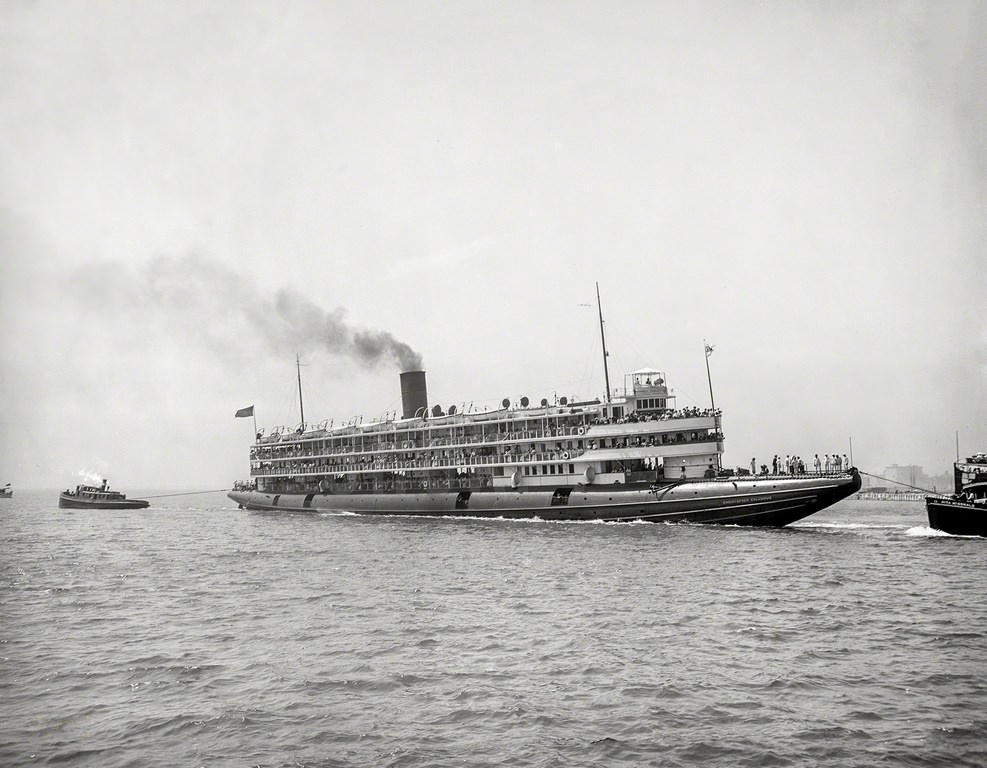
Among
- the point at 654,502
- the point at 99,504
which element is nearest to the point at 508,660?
the point at 654,502

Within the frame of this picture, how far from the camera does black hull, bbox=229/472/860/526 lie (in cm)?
5088

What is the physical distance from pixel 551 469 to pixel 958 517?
28.9 m

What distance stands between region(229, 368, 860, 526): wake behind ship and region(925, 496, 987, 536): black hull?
5.15 metres

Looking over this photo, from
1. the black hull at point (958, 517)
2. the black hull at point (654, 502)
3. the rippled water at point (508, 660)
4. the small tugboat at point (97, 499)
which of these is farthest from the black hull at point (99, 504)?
the black hull at point (958, 517)

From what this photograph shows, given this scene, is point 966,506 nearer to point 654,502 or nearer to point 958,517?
point 958,517

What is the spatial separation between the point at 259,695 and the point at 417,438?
5805 centimetres

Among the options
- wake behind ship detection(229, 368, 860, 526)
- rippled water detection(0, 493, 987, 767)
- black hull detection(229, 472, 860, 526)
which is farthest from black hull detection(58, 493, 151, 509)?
rippled water detection(0, 493, 987, 767)

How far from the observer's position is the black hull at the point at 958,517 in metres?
48.1

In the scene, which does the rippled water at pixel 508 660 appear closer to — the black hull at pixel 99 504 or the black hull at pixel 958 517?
the black hull at pixel 958 517

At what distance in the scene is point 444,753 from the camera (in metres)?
15.6

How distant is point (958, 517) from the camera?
48.9 metres

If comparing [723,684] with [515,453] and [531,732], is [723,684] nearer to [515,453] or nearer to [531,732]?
[531,732]

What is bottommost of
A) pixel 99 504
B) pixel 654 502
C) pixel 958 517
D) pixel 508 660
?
pixel 958 517

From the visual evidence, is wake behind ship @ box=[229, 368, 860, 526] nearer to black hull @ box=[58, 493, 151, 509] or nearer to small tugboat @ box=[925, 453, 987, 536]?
small tugboat @ box=[925, 453, 987, 536]
